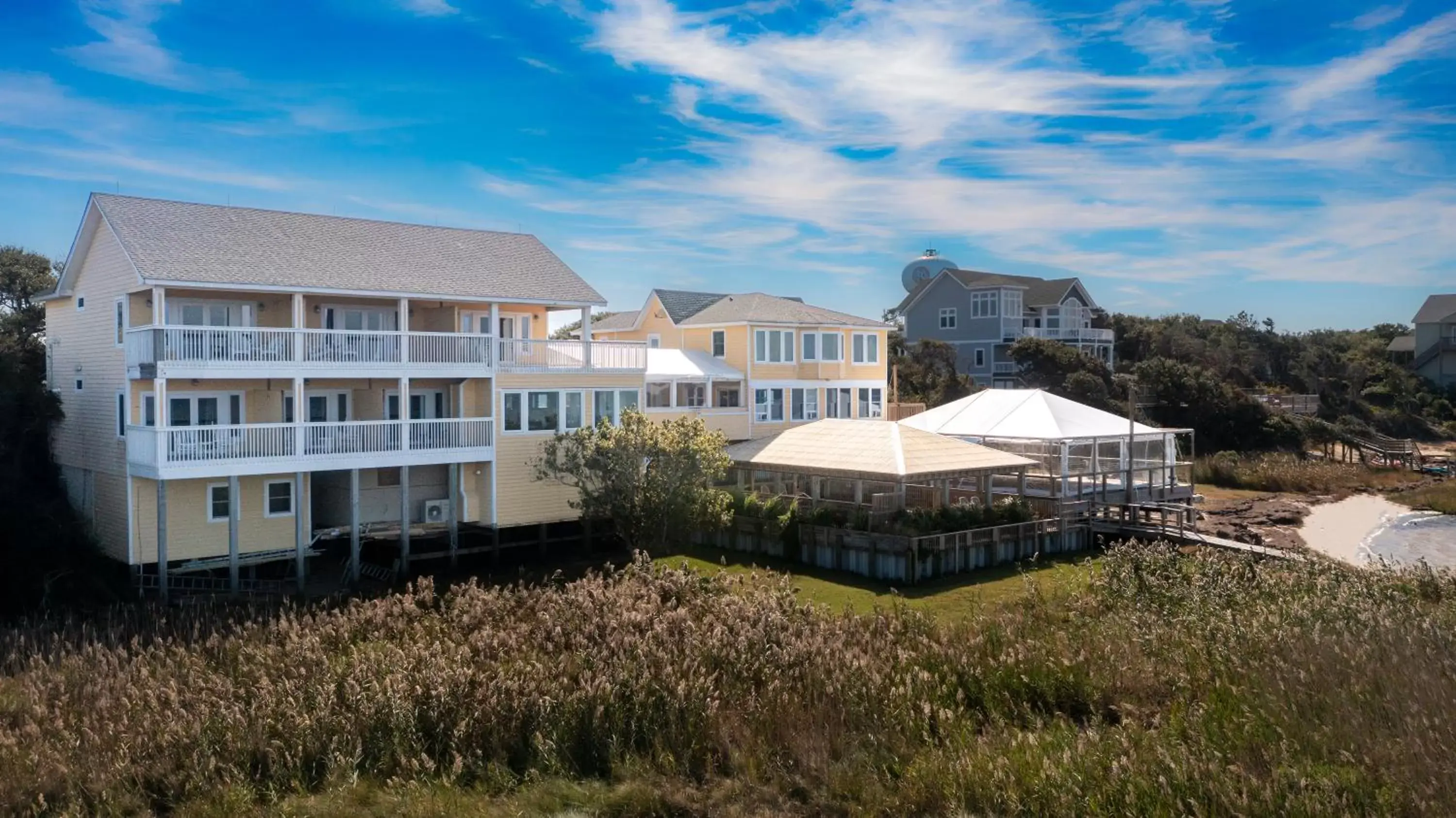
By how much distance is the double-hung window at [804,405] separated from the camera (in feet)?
125

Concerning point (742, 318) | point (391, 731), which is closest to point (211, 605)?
point (391, 731)

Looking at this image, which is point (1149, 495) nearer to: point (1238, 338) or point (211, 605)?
point (211, 605)

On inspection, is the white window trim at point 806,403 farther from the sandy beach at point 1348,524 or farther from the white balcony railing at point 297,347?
the sandy beach at point 1348,524

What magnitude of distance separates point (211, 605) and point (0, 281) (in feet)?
69.1

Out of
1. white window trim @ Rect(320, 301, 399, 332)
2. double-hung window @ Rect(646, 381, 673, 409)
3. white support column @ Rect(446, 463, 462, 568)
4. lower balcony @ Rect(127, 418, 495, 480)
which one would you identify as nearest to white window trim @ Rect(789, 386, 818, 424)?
double-hung window @ Rect(646, 381, 673, 409)

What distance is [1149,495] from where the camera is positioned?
107 feet

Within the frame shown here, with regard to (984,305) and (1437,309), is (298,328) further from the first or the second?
(1437,309)

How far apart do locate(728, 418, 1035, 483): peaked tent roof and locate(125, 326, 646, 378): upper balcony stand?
4.77m

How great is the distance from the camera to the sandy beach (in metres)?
32.3

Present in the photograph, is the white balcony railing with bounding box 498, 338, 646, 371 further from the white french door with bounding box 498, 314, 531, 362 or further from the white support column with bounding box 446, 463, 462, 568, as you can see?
the white support column with bounding box 446, 463, 462, 568

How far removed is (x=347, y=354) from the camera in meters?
25.3

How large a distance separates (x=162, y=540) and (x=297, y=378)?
4.34 metres

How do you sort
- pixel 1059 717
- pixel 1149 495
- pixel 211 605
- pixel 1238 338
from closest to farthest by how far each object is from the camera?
pixel 1059 717
pixel 211 605
pixel 1149 495
pixel 1238 338

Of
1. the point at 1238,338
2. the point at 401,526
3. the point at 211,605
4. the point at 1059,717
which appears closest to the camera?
the point at 1059,717
